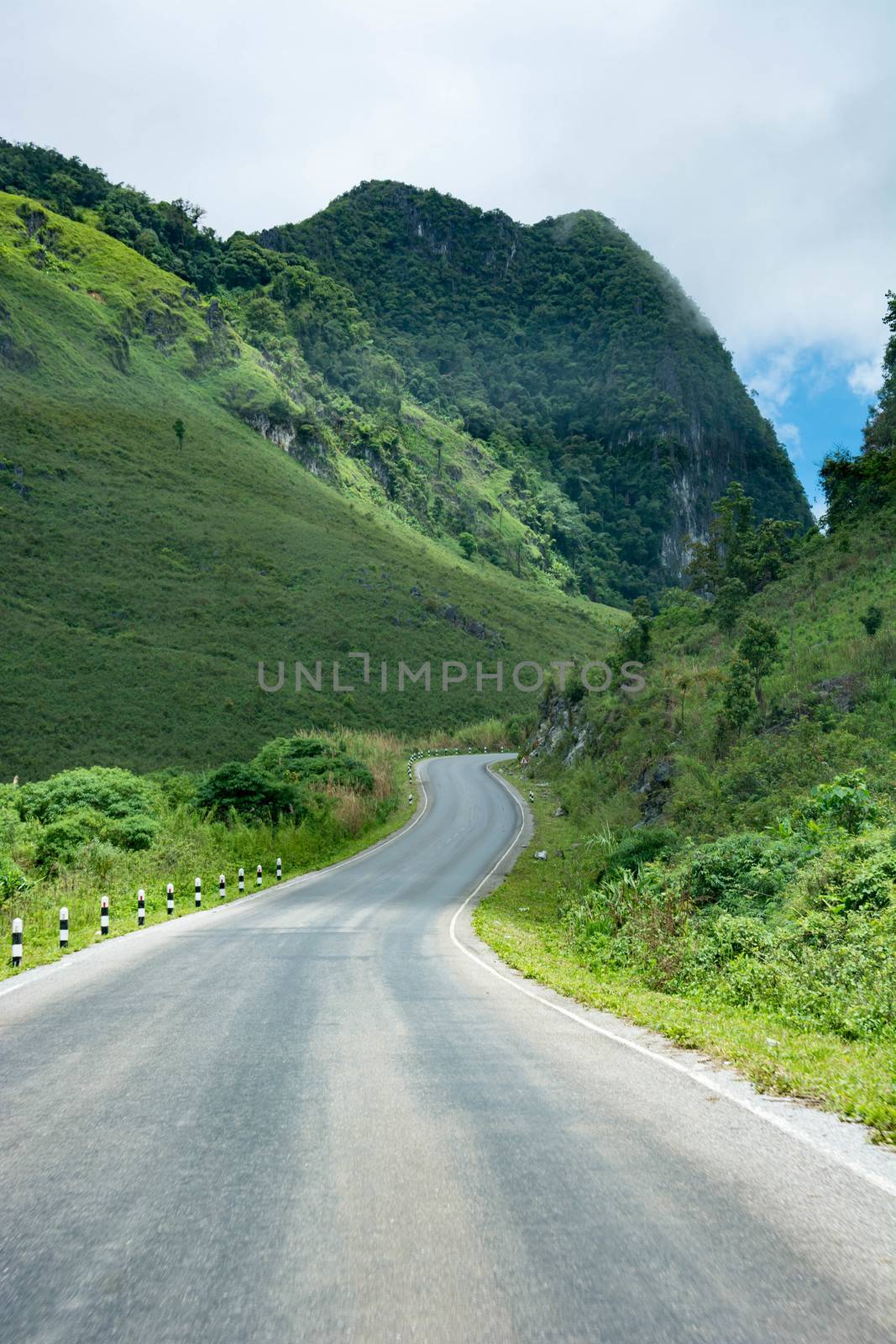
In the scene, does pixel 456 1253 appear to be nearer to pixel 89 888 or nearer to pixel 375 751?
pixel 89 888

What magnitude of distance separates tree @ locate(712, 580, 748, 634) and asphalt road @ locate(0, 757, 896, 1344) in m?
32.9

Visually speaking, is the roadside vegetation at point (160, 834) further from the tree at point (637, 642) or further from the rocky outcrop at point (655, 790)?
the tree at point (637, 642)

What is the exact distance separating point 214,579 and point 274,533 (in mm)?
13315

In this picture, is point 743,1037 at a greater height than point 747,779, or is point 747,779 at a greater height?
point 747,779

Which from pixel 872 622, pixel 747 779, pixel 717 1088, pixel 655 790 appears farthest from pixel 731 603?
pixel 717 1088

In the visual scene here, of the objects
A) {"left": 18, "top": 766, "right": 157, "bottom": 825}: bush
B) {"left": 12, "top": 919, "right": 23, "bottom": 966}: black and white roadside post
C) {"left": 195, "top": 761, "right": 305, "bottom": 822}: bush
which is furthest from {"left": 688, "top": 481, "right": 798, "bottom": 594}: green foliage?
A: {"left": 12, "top": 919, "right": 23, "bottom": 966}: black and white roadside post

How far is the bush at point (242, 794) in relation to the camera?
29375mm

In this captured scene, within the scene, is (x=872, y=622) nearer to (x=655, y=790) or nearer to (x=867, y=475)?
(x=655, y=790)

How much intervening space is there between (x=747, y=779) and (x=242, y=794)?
17726mm

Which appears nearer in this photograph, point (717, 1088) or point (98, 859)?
point (717, 1088)

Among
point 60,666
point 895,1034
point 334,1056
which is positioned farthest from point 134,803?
point 60,666

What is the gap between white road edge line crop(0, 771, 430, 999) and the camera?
10.9m

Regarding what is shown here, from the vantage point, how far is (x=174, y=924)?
17.4 meters

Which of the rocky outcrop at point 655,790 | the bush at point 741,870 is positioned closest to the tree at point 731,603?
the rocky outcrop at point 655,790
